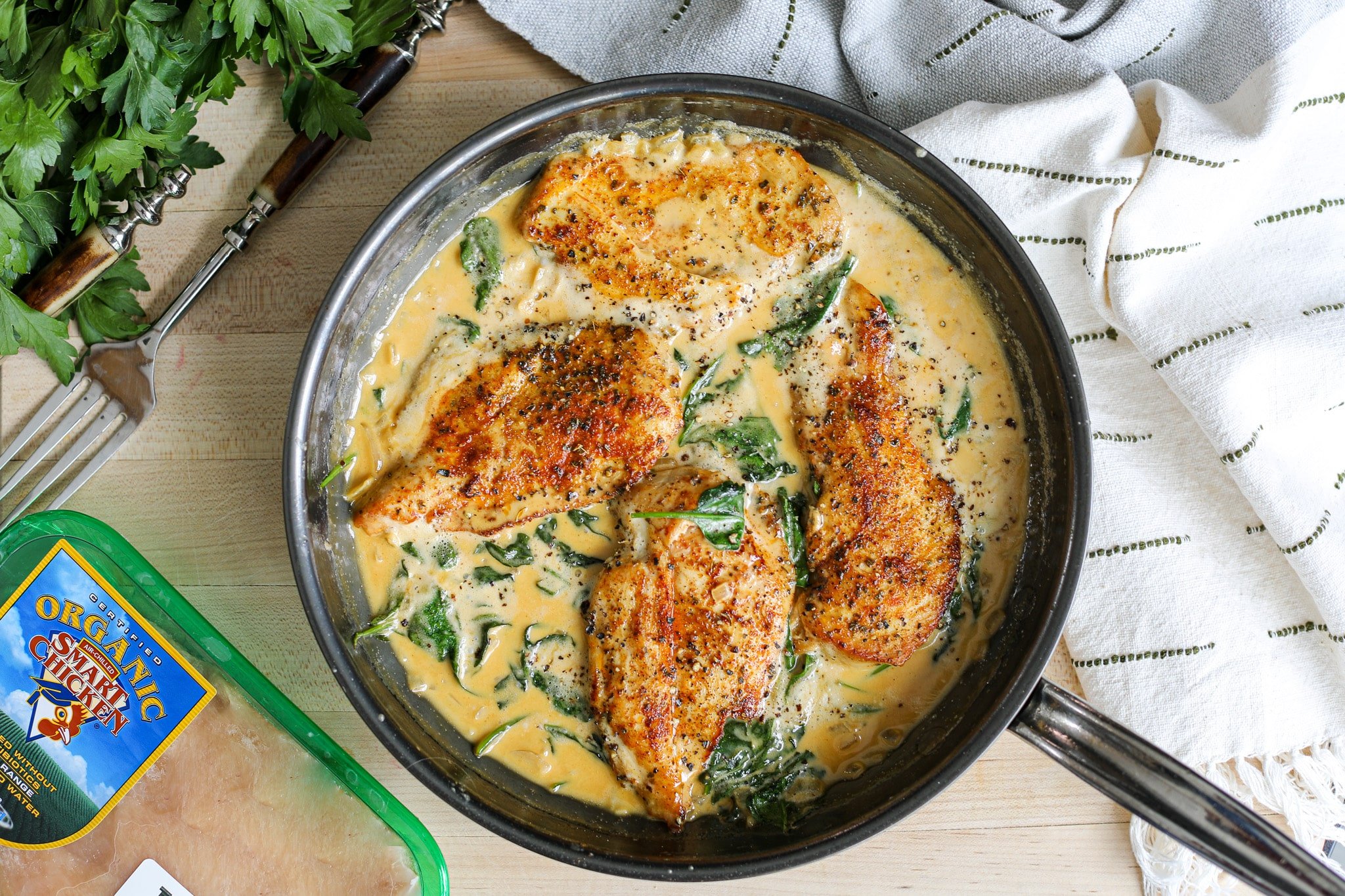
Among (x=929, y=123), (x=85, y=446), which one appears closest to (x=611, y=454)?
(x=929, y=123)

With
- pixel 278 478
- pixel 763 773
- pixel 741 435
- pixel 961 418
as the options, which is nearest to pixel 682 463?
pixel 741 435

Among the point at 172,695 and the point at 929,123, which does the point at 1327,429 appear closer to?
the point at 929,123

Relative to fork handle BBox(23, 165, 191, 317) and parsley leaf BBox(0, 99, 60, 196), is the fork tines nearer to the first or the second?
fork handle BBox(23, 165, 191, 317)

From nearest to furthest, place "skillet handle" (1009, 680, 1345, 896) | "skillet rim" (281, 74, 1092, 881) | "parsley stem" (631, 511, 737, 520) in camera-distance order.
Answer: "skillet handle" (1009, 680, 1345, 896)
"skillet rim" (281, 74, 1092, 881)
"parsley stem" (631, 511, 737, 520)

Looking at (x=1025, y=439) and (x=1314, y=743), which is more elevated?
(x=1025, y=439)

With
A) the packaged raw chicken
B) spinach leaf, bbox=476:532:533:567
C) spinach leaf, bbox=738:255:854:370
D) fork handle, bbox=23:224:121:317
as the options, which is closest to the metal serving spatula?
fork handle, bbox=23:224:121:317

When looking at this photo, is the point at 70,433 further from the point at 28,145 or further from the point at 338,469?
the point at 338,469
